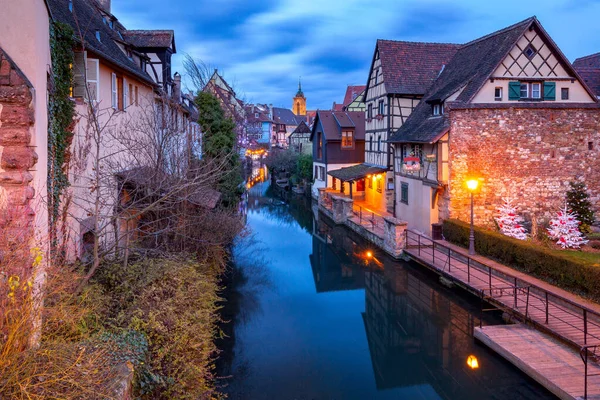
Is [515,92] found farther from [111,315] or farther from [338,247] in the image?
[111,315]

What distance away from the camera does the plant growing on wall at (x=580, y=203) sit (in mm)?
17562

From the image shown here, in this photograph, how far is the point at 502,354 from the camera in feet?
31.3

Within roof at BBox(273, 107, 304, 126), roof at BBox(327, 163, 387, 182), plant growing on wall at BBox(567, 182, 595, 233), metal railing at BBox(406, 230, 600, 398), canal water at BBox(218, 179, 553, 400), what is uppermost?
roof at BBox(273, 107, 304, 126)

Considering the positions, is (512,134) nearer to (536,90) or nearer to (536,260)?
(536,90)

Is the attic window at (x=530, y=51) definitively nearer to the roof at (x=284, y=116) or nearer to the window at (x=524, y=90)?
the window at (x=524, y=90)

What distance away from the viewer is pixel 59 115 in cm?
909

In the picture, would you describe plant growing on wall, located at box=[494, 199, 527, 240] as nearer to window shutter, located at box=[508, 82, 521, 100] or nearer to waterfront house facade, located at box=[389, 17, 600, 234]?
waterfront house facade, located at box=[389, 17, 600, 234]

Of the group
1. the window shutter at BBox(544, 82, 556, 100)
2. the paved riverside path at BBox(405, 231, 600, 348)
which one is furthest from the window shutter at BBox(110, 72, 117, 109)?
the window shutter at BBox(544, 82, 556, 100)

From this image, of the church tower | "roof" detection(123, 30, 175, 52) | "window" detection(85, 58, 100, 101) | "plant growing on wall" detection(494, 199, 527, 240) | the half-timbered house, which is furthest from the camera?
the church tower

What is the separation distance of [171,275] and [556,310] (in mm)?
8441

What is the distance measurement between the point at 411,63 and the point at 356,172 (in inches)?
279

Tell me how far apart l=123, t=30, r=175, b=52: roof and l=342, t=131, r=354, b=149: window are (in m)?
17.3

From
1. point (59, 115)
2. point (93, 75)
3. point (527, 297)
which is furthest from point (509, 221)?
point (59, 115)

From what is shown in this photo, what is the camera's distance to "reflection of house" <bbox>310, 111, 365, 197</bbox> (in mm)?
34344
